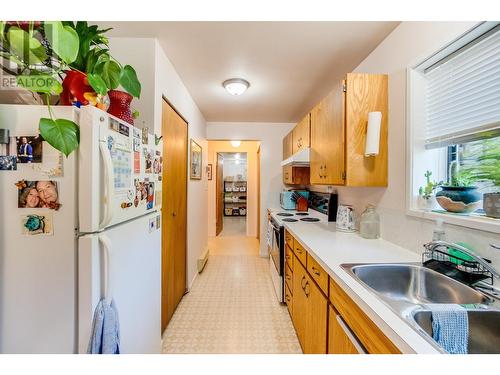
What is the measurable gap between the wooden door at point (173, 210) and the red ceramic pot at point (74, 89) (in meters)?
0.87

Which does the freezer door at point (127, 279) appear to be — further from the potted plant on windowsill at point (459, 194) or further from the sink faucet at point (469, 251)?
the potted plant on windowsill at point (459, 194)

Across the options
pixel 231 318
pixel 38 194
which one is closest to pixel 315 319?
pixel 231 318

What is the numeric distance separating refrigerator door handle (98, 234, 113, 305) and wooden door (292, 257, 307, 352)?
122 centimetres

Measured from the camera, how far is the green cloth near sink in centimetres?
76

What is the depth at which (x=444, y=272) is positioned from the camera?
1.04 meters

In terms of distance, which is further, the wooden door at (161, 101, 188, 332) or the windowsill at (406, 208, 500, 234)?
the wooden door at (161, 101, 188, 332)

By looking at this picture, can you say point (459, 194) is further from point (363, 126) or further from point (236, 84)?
point (236, 84)

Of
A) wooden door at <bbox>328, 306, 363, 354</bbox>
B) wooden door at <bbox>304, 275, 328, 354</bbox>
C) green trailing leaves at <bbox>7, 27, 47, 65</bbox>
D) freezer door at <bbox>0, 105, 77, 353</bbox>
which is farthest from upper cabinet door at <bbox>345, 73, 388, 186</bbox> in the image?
green trailing leaves at <bbox>7, 27, 47, 65</bbox>

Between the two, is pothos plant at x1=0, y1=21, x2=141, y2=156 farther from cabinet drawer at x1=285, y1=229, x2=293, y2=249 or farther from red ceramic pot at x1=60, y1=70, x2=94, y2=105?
cabinet drawer at x1=285, y1=229, x2=293, y2=249

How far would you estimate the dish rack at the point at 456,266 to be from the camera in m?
0.96

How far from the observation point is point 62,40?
0.88 metres

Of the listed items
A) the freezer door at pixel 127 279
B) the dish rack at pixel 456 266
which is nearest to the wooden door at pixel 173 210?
the freezer door at pixel 127 279
